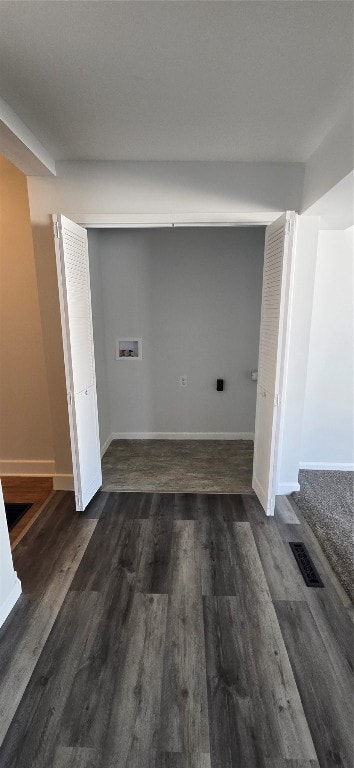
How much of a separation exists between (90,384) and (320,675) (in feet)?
7.24

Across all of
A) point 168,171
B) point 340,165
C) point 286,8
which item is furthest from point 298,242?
point 286,8

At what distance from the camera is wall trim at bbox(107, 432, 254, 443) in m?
3.97

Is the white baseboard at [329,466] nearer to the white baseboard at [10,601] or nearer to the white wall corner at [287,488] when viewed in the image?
the white wall corner at [287,488]

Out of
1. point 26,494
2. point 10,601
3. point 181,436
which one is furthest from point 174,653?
point 181,436

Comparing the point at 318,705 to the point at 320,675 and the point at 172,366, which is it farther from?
the point at 172,366

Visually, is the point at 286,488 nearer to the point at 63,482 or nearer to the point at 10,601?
the point at 63,482

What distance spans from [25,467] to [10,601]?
1.64 m

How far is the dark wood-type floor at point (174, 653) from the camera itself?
1211 mm

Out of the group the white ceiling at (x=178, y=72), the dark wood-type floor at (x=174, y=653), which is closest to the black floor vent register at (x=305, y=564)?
the dark wood-type floor at (x=174, y=653)

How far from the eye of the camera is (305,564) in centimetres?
205

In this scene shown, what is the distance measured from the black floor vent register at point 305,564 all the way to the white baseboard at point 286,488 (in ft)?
1.95

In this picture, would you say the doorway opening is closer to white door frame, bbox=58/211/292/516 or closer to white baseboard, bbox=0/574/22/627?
white door frame, bbox=58/211/292/516

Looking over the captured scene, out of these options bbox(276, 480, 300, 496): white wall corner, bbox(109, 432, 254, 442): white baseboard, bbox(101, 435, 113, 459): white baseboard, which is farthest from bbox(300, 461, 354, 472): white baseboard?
bbox(101, 435, 113, 459): white baseboard

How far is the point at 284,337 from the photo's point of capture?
7.27 feet
